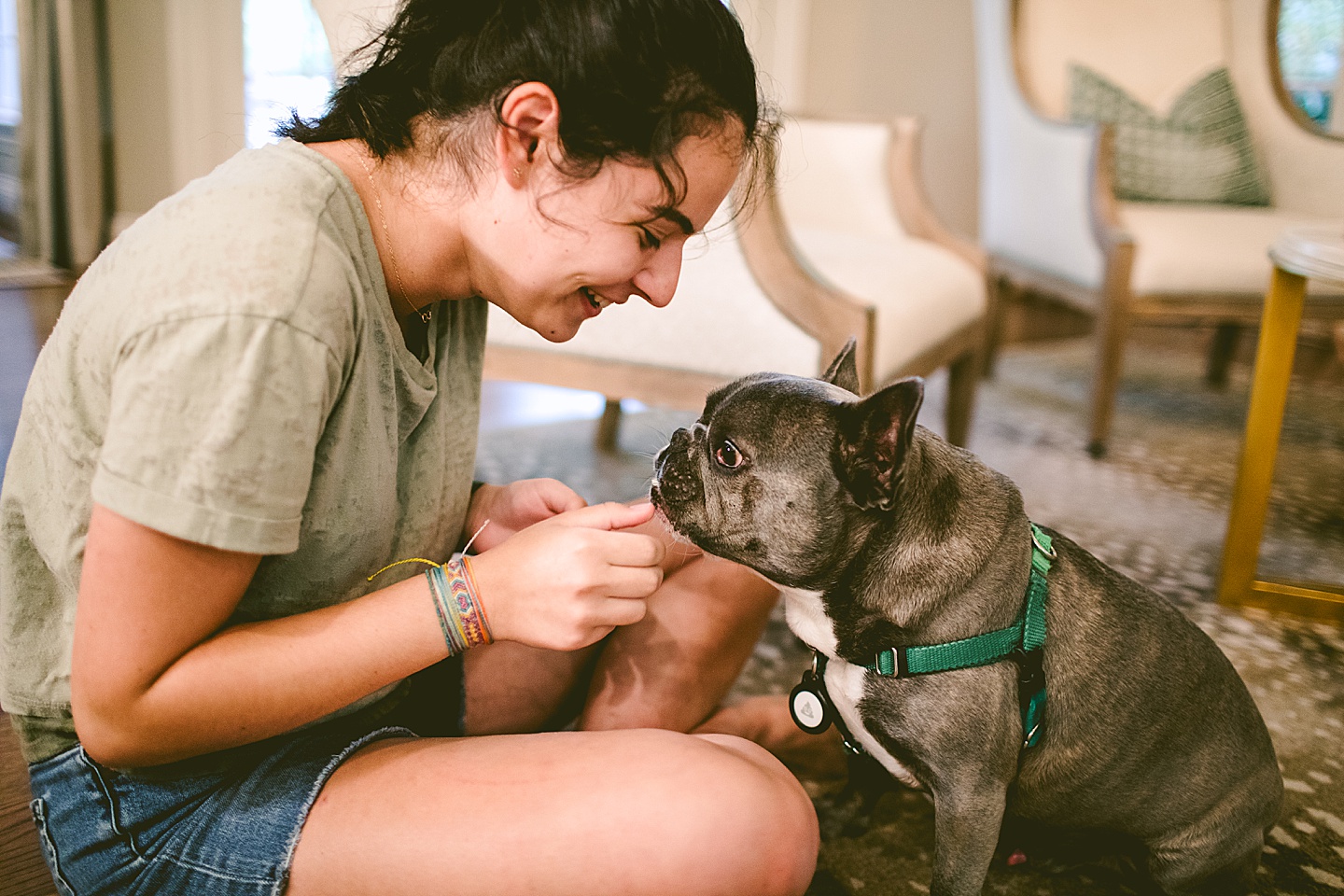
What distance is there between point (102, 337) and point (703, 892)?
65cm

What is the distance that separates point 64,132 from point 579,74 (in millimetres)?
4282

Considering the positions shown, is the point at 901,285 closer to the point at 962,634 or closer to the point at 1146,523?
the point at 1146,523

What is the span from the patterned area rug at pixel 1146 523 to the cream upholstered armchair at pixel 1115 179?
283 mm

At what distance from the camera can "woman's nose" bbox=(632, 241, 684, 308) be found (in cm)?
93

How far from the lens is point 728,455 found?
1071mm

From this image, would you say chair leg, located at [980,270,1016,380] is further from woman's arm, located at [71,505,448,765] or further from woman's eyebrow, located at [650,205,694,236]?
woman's arm, located at [71,505,448,765]

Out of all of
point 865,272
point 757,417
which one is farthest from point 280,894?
point 865,272

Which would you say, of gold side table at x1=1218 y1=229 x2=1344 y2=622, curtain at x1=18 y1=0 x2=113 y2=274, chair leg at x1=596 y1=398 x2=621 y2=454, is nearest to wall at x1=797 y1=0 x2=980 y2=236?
chair leg at x1=596 y1=398 x2=621 y2=454

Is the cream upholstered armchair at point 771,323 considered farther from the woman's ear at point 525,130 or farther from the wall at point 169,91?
the wall at point 169,91

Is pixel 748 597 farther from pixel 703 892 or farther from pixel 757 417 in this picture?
pixel 703 892

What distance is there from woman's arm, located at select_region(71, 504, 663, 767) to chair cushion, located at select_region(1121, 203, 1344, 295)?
251 cm

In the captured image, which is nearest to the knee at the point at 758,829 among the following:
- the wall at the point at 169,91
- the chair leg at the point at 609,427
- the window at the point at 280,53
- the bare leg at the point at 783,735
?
the bare leg at the point at 783,735

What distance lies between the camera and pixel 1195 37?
3570 mm

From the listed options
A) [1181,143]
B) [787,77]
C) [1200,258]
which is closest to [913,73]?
[787,77]
